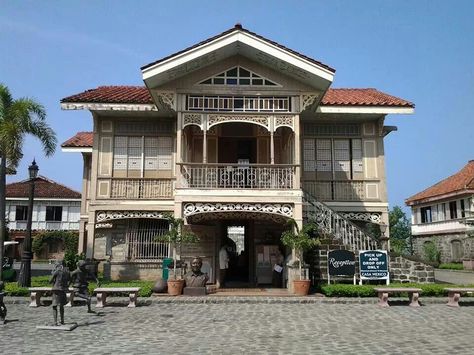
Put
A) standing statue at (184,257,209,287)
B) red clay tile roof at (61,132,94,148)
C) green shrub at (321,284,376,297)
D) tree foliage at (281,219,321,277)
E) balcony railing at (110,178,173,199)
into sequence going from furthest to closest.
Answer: red clay tile roof at (61,132,94,148) → balcony railing at (110,178,173,199) → standing statue at (184,257,209,287) → tree foliage at (281,219,321,277) → green shrub at (321,284,376,297)

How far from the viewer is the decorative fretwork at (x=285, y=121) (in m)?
15.7

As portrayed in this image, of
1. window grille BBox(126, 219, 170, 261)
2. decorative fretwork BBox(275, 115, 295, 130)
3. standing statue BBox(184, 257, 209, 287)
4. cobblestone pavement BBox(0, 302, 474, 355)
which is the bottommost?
cobblestone pavement BBox(0, 302, 474, 355)

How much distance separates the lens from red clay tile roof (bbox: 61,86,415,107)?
Result: 17.1 metres

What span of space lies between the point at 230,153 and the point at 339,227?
18.3 feet

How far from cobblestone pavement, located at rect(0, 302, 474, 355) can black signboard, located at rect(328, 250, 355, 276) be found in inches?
80.7

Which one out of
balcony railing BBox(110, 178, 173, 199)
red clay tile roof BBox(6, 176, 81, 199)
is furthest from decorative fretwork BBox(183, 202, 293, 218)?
red clay tile roof BBox(6, 176, 81, 199)

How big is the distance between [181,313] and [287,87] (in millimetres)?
8631

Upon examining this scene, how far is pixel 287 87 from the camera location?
16016 mm

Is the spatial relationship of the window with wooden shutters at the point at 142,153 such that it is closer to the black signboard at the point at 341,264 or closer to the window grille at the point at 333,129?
the window grille at the point at 333,129

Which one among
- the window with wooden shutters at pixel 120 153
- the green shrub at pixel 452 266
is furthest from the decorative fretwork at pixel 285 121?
the green shrub at pixel 452 266

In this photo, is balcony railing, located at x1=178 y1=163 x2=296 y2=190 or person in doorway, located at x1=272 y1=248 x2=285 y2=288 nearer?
balcony railing, located at x1=178 y1=163 x2=296 y2=190

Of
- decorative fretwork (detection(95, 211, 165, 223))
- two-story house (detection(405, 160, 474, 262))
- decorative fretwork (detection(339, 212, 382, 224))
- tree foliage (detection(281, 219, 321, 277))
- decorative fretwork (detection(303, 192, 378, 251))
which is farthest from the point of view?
two-story house (detection(405, 160, 474, 262))

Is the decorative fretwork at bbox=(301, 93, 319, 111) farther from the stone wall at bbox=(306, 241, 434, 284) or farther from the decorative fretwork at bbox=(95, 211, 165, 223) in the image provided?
the decorative fretwork at bbox=(95, 211, 165, 223)

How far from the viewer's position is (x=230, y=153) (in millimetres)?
19047
